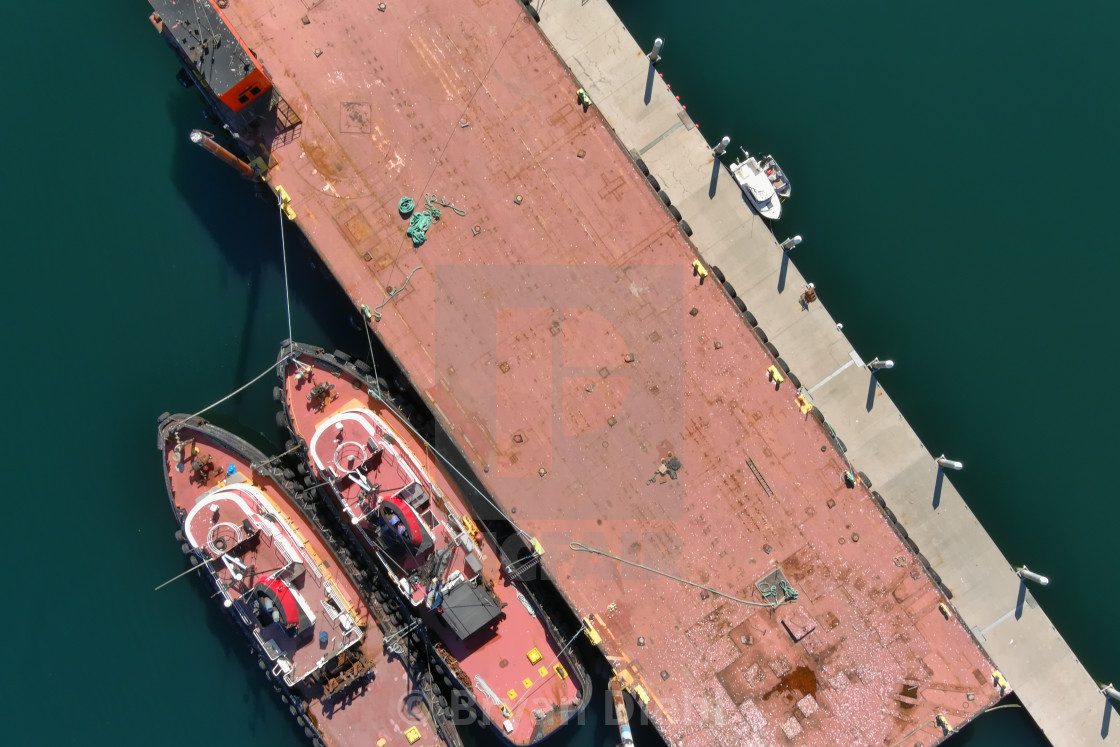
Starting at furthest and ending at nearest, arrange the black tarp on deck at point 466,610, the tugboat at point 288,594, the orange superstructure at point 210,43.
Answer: the tugboat at point 288,594
the black tarp on deck at point 466,610
the orange superstructure at point 210,43

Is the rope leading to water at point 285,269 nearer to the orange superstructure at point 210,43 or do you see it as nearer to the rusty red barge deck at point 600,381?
the rusty red barge deck at point 600,381

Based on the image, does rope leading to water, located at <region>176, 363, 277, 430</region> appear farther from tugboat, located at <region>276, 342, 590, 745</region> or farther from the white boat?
the white boat

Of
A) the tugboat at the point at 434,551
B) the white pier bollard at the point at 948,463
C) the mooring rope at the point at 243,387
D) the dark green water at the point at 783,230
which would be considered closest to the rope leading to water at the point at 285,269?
the dark green water at the point at 783,230

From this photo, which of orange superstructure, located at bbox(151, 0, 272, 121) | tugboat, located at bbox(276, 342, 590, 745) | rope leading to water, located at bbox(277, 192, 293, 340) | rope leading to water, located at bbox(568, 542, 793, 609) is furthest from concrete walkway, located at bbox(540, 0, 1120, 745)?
tugboat, located at bbox(276, 342, 590, 745)

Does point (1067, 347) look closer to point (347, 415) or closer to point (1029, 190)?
point (1029, 190)

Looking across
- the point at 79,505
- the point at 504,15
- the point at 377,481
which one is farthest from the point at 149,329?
the point at 504,15

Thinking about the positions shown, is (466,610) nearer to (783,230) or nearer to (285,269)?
(285,269)
